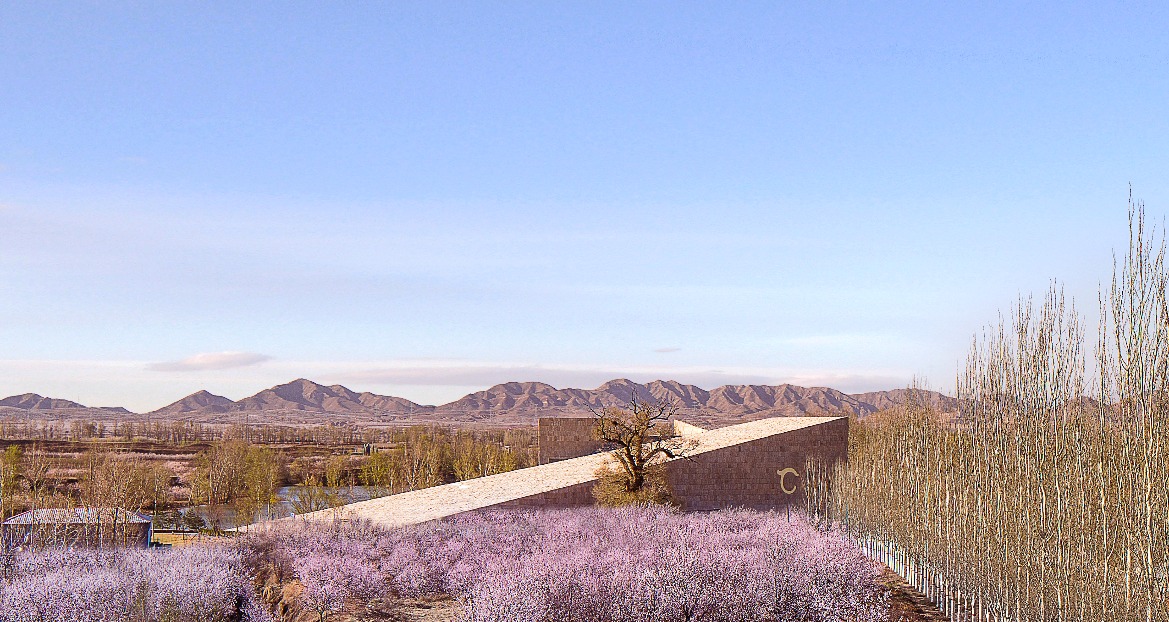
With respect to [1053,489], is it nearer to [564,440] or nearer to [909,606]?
[909,606]

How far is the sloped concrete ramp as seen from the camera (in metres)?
18.0

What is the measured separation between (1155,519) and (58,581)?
9.39 meters

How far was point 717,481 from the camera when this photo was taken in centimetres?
1880

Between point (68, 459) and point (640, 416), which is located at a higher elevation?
point (640, 416)

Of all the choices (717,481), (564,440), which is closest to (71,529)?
(717,481)

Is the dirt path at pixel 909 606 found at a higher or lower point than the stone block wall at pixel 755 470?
lower

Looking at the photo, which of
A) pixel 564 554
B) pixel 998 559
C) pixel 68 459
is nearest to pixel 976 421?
pixel 998 559

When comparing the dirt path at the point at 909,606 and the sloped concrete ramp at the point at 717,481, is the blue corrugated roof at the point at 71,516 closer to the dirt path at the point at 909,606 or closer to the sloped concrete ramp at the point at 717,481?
the sloped concrete ramp at the point at 717,481

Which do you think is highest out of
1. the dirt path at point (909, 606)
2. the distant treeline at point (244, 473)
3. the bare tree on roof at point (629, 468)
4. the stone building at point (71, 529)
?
the bare tree on roof at point (629, 468)

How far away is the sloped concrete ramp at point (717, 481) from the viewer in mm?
17953

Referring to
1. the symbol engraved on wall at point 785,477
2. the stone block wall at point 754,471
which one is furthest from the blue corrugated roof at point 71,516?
the symbol engraved on wall at point 785,477

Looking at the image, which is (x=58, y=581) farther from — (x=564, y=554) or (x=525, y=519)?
(x=525, y=519)

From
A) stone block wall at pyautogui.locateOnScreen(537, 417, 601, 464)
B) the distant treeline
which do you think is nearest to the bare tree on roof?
stone block wall at pyautogui.locateOnScreen(537, 417, 601, 464)

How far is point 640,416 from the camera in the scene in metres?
17.2
